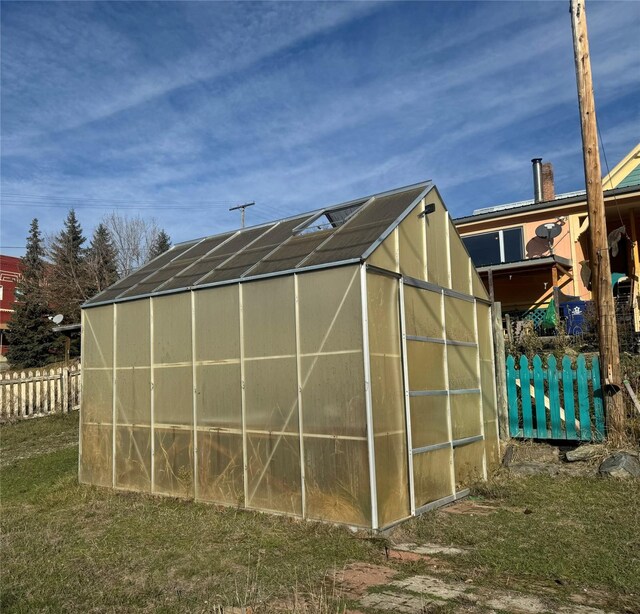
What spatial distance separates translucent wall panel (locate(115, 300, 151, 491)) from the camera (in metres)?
8.72

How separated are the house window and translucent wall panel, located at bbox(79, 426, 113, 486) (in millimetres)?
12188

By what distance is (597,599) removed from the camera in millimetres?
4281

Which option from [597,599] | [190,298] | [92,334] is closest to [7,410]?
[92,334]

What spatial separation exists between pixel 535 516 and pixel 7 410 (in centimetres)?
1437

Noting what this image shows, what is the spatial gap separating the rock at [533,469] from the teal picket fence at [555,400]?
3.49 feet

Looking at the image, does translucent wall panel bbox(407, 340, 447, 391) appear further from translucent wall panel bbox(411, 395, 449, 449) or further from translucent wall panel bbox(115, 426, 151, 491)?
translucent wall panel bbox(115, 426, 151, 491)

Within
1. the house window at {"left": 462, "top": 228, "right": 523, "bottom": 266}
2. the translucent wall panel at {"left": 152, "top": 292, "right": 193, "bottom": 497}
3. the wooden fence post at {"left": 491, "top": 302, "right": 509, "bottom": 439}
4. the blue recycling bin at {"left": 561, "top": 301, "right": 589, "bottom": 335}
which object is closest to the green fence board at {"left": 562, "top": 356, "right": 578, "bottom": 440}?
the wooden fence post at {"left": 491, "top": 302, "right": 509, "bottom": 439}

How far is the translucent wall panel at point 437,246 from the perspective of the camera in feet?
26.8

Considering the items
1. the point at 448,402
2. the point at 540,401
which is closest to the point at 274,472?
the point at 448,402

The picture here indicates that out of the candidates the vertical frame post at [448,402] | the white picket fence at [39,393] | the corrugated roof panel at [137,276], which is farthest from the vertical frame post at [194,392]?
the white picket fence at [39,393]

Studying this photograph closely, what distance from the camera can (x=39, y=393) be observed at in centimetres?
1648

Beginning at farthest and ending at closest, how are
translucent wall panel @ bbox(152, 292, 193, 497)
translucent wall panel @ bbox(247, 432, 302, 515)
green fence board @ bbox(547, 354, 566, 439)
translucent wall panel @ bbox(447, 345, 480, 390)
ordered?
green fence board @ bbox(547, 354, 566, 439), translucent wall panel @ bbox(447, 345, 480, 390), translucent wall panel @ bbox(152, 292, 193, 497), translucent wall panel @ bbox(247, 432, 302, 515)

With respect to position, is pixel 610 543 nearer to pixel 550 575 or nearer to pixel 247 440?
pixel 550 575

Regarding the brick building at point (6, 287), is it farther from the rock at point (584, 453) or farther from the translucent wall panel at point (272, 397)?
the rock at point (584, 453)
